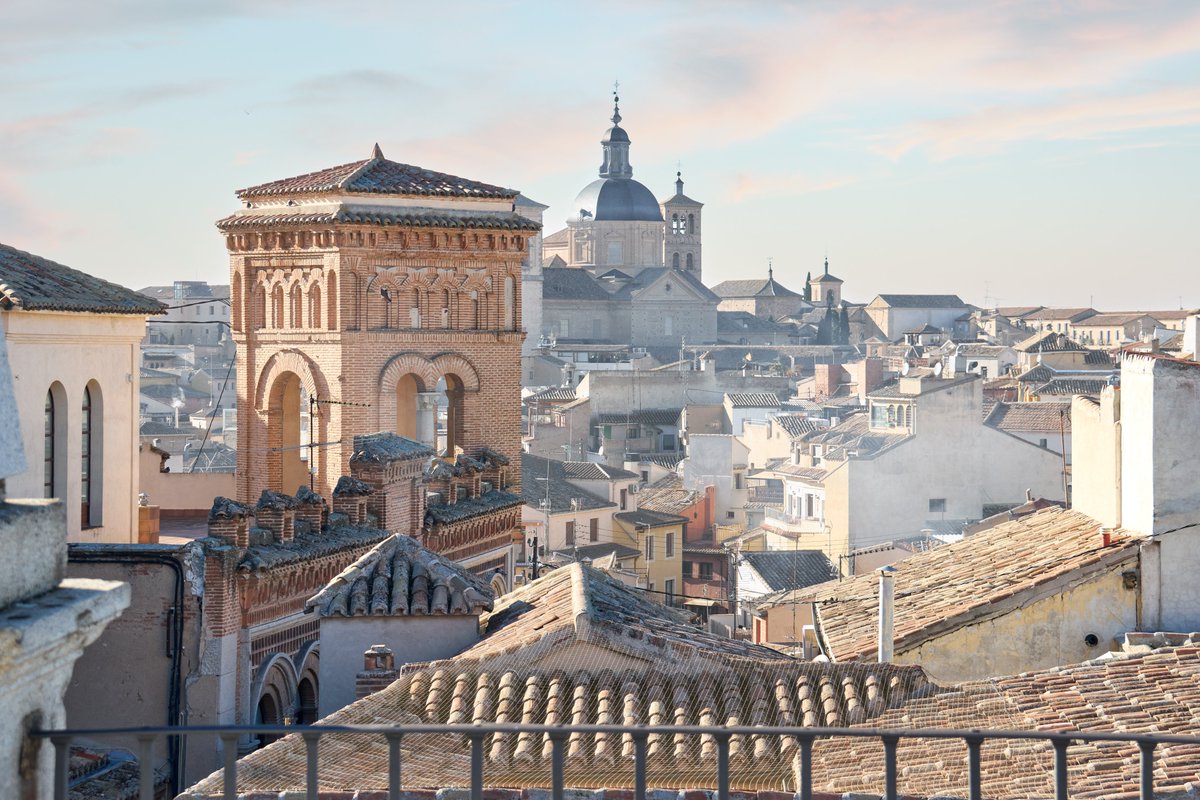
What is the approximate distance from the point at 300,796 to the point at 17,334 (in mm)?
8407

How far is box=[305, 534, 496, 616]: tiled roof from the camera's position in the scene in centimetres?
1123

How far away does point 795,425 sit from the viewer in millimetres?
54469

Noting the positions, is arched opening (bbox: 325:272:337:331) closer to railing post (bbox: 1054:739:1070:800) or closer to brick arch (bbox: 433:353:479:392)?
brick arch (bbox: 433:353:479:392)

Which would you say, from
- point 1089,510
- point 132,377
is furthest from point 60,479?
point 1089,510

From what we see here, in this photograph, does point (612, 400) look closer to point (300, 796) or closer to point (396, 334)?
point (396, 334)

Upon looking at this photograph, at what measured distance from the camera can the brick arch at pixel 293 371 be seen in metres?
21.2

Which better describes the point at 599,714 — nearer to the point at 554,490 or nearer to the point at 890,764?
Result: the point at 890,764

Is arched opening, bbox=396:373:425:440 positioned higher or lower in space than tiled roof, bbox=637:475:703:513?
higher

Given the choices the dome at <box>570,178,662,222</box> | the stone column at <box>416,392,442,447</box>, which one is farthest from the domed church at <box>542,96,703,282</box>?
the stone column at <box>416,392,442,447</box>

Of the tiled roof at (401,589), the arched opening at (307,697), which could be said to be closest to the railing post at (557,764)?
the tiled roof at (401,589)

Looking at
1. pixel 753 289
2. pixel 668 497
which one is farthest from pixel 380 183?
pixel 753 289

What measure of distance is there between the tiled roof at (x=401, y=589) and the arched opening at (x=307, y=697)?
2750mm

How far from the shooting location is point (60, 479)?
14836 mm

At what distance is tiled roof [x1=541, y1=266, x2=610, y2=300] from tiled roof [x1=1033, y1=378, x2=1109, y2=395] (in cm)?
4901
